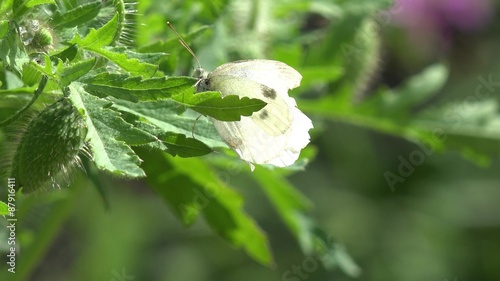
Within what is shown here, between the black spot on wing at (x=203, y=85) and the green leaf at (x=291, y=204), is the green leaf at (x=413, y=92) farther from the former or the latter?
the black spot on wing at (x=203, y=85)

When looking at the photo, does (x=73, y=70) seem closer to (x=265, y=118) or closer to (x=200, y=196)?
(x=265, y=118)

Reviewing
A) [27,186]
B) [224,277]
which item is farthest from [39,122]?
[224,277]

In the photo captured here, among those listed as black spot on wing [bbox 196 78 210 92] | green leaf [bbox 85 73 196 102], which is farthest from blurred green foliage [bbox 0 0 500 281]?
black spot on wing [bbox 196 78 210 92]

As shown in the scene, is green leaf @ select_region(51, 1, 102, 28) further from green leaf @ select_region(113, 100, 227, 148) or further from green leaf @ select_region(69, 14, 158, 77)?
green leaf @ select_region(113, 100, 227, 148)

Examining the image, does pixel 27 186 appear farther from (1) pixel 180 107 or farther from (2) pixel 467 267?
(2) pixel 467 267

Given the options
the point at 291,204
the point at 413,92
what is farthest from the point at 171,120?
the point at 413,92
